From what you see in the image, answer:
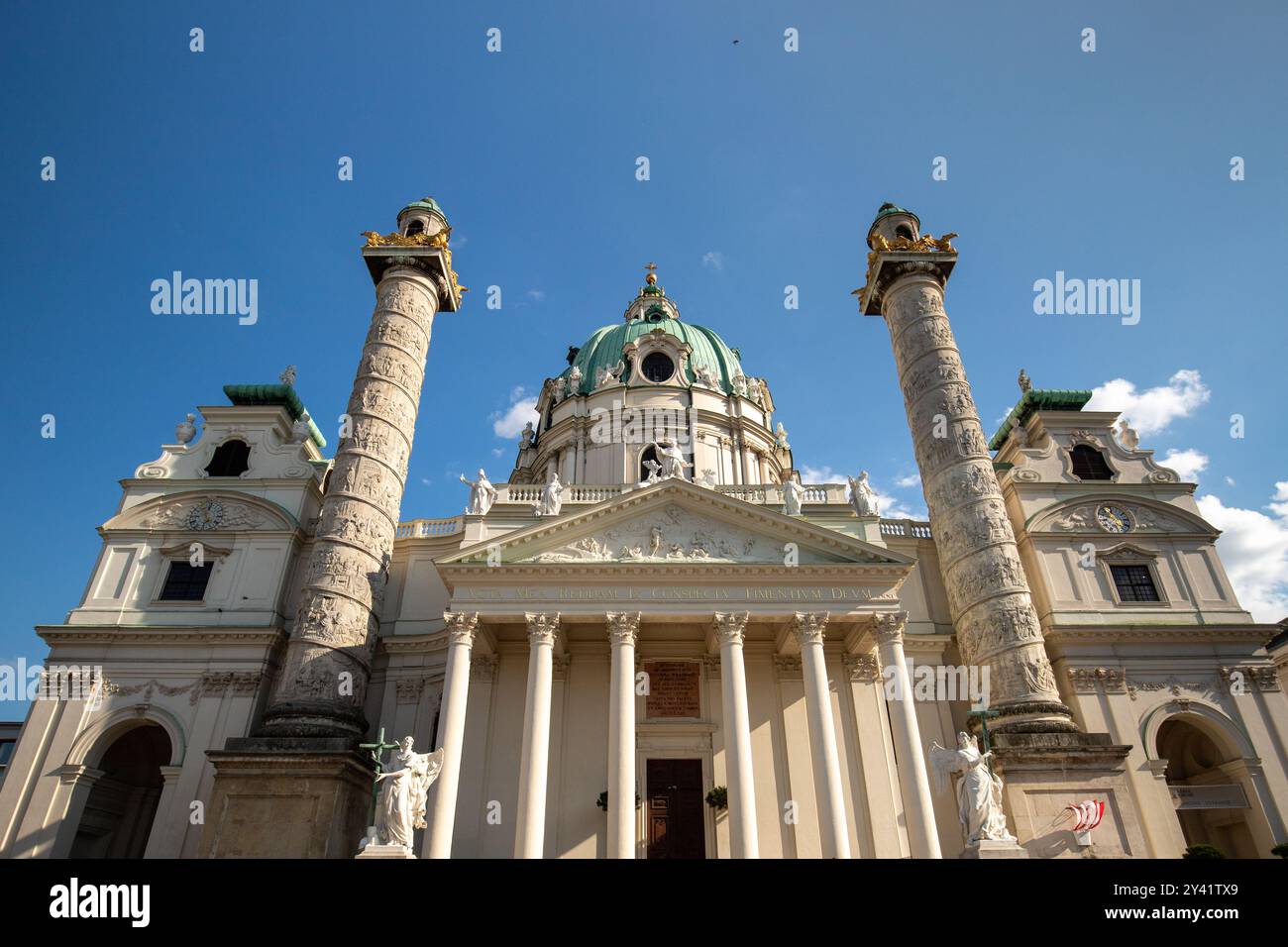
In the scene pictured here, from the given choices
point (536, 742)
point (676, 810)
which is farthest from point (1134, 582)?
point (536, 742)

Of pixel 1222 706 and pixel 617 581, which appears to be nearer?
pixel 617 581

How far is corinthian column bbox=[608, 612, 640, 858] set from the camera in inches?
647

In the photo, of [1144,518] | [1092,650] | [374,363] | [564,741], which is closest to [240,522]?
[374,363]

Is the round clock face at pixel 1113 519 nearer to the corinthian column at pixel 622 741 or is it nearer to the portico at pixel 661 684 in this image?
the portico at pixel 661 684

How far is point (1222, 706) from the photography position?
69.7ft

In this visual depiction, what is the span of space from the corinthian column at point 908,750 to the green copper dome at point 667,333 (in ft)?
60.1

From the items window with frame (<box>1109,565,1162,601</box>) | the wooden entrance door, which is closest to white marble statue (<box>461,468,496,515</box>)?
the wooden entrance door

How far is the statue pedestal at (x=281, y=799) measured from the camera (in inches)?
671

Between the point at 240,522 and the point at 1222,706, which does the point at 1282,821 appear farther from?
the point at 240,522

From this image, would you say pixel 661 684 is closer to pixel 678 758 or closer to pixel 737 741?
pixel 678 758

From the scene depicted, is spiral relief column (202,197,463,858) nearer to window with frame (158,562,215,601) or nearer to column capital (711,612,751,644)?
window with frame (158,562,215,601)

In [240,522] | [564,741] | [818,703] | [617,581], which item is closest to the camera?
[818,703]

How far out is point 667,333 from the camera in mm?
35375
